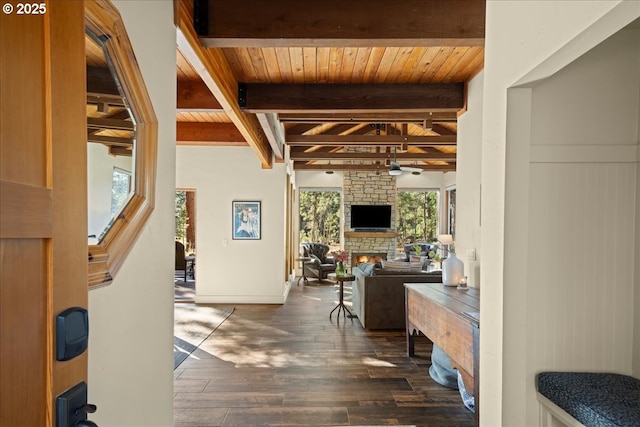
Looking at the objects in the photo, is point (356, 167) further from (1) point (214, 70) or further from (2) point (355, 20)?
(2) point (355, 20)

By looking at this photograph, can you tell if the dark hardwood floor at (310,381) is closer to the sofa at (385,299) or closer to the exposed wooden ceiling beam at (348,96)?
the sofa at (385,299)

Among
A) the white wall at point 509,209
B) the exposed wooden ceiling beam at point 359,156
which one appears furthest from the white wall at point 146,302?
the exposed wooden ceiling beam at point 359,156

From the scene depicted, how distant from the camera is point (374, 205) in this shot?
31.9 ft

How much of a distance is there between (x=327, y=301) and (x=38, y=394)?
5.88m

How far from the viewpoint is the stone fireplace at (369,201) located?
9.64m

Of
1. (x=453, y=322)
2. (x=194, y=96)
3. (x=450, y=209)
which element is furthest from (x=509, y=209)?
(x=450, y=209)

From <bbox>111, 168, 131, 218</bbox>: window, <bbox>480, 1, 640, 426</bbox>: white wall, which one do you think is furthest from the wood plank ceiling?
<bbox>111, 168, 131, 218</bbox>: window

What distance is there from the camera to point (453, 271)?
320 centimetres

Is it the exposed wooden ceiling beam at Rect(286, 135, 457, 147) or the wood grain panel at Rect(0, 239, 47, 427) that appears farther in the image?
the exposed wooden ceiling beam at Rect(286, 135, 457, 147)

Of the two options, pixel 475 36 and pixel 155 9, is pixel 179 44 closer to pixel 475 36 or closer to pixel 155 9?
pixel 155 9

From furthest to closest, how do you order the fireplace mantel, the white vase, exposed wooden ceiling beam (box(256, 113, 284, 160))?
the fireplace mantel < exposed wooden ceiling beam (box(256, 113, 284, 160)) < the white vase

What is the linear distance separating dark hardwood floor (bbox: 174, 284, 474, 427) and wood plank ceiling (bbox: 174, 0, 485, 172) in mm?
2412

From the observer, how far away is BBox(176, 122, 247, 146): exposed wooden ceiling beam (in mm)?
5262

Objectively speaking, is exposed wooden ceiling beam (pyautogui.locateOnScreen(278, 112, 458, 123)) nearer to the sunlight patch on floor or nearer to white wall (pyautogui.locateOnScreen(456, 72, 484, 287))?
white wall (pyautogui.locateOnScreen(456, 72, 484, 287))
